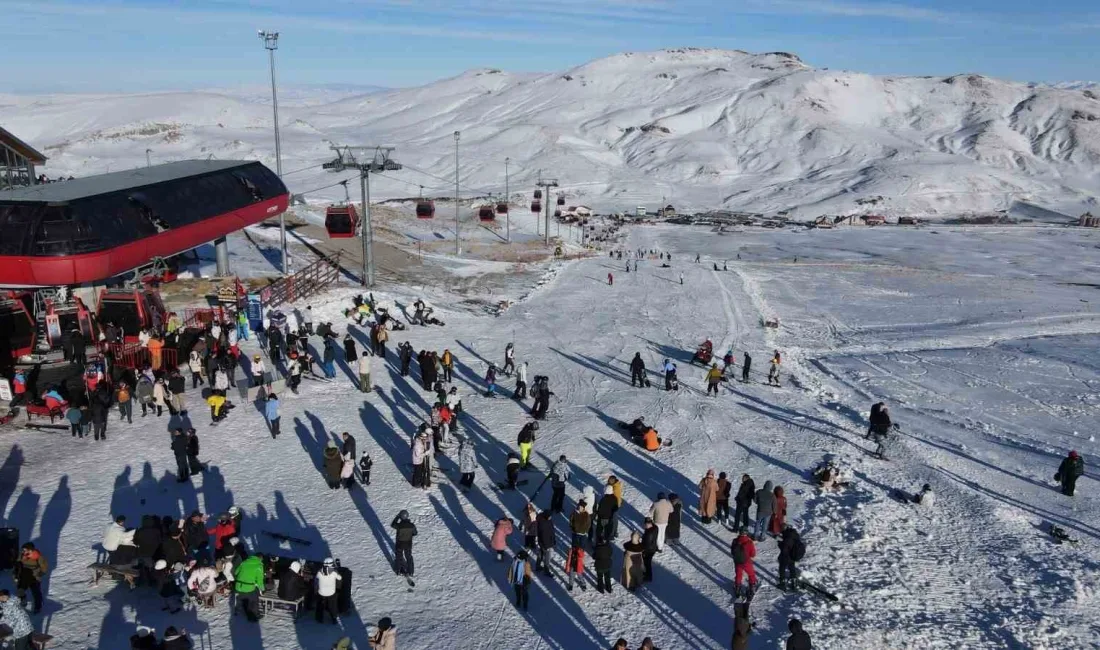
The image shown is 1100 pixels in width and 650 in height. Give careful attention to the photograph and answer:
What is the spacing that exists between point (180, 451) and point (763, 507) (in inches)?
444

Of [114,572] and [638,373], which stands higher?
[114,572]

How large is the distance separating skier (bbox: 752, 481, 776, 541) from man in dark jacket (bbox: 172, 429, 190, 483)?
11.1 m

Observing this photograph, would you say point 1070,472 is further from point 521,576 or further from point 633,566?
point 521,576

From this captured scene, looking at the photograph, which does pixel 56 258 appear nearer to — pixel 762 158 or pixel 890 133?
pixel 762 158

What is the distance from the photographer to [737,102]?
495 feet

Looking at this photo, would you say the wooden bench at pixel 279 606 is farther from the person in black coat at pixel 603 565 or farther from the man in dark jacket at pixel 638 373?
the man in dark jacket at pixel 638 373

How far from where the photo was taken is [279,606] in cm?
1084

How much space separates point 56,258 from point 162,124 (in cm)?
12344

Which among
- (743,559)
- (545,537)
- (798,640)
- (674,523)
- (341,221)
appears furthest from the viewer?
(341,221)

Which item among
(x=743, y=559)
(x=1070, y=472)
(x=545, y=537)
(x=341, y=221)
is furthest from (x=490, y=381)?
(x=341, y=221)

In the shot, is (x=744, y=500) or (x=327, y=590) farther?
(x=744, y=500)

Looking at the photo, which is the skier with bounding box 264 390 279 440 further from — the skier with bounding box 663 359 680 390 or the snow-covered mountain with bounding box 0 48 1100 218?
the snow-covered mountain with bounding box 0 48 1100 218

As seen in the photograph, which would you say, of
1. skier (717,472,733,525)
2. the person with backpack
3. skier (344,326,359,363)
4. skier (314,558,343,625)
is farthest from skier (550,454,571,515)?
skier (344,326,359,363)

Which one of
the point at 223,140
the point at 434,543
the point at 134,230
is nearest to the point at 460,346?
the point at 134,230
